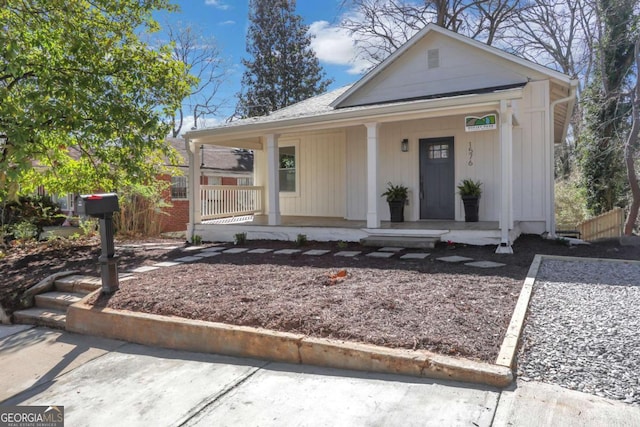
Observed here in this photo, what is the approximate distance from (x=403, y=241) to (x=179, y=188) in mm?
13153

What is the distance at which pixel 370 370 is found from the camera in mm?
3184

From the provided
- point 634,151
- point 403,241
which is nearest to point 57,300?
point 403,241

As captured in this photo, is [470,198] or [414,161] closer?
[470,198]

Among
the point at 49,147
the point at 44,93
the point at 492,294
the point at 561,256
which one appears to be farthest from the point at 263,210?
the point at 492,294

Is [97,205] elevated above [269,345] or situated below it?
above

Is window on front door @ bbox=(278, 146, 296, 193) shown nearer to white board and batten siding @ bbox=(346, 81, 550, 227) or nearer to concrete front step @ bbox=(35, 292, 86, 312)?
white board and batten siding @ bbox=(346, 81, 550, 227)

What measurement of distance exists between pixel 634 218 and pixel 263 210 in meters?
10.5

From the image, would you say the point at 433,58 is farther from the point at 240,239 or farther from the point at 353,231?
the point at 240,239

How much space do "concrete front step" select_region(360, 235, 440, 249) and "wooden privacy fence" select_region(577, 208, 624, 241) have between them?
5.81 meters

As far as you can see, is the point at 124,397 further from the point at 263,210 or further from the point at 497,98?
the point at 263,210

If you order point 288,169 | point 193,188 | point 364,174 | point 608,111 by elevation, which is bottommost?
point 193,188

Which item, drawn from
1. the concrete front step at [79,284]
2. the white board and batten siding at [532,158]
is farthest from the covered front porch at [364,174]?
the concrete front step at [79,284]

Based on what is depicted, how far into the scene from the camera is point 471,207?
8.88 m

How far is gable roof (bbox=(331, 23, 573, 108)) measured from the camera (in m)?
8.93
